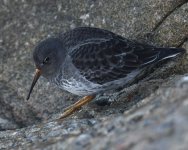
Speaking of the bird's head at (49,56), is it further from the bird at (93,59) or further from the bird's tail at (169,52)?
the bird's tail at (169,52)

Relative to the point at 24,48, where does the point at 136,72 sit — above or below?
below

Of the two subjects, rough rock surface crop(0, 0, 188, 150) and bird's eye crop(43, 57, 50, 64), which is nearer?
rough rock surface crop(0, 0, 188, 150)

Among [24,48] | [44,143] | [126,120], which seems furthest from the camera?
[24,48]

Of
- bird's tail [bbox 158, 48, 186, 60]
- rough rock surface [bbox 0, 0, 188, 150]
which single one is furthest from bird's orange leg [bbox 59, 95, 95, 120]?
bird's tail [bbox 158, 48, 186, 60]

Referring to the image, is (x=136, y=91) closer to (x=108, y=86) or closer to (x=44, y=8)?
(x=108, y=86)

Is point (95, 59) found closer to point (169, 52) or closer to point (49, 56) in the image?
point (49, 56)

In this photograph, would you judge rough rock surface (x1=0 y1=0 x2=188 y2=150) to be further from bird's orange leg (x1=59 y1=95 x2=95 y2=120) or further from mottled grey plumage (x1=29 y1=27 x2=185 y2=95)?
mottled grey plumage (x1=29 y1=27 x2=185 y2=95)

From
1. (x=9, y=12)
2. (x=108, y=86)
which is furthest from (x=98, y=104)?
(x=9, y=12)
